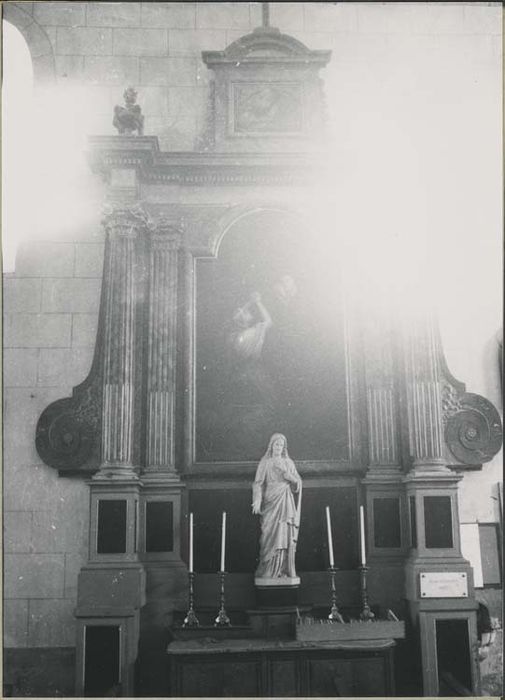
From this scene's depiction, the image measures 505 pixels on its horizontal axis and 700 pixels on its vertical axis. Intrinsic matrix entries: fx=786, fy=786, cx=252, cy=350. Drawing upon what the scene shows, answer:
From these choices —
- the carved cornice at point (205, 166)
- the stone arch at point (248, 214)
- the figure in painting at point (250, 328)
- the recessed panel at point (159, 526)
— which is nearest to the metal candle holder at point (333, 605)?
the recessed panel at point (159, 526)

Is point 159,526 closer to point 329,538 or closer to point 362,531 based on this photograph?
point 329,538

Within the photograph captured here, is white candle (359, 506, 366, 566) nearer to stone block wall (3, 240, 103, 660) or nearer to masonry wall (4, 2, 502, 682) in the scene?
masonry wall (4, 2, 502, 682)

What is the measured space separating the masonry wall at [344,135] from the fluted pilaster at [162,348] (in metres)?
0.62

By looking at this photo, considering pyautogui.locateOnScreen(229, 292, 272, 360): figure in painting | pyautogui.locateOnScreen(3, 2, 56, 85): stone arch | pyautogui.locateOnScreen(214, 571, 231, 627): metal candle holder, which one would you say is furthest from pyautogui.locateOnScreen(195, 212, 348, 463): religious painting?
pyautogui.locateOnScreen(3, 2, 56, 85): stone arch

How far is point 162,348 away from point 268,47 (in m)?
3.48

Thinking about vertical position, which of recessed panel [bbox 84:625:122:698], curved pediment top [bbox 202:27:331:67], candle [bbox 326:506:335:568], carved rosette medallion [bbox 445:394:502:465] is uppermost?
curved pediment top [bbox 202:27:331:67]

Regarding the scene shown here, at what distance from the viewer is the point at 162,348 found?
779cm

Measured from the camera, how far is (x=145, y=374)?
25.6ft

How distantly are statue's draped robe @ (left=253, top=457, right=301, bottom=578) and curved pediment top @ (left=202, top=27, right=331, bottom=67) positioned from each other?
168 inches

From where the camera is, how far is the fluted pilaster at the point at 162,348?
7.62 meters

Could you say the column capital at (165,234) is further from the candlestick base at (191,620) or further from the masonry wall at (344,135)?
the candlestick base at (191,620)

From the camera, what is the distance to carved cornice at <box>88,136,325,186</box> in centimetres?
797

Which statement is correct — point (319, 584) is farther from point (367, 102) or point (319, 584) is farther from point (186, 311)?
point (367, 102)

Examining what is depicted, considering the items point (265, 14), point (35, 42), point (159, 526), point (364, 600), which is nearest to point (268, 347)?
point (159, 526)
